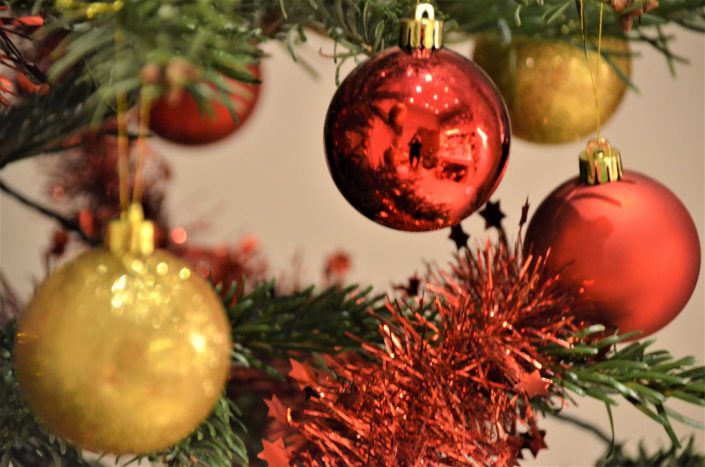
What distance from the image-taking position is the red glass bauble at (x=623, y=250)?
0.48 metres

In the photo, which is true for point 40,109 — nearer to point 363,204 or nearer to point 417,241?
point 363,204

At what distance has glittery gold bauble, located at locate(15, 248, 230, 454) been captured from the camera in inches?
14.7

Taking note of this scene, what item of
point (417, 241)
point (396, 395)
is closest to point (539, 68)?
point (396, 395)

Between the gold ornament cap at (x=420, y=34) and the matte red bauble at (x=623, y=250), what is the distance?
0.12m

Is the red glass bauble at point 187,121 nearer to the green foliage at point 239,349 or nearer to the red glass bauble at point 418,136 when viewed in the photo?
the green foliage at point 239,349

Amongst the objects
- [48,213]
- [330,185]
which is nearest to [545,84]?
[48,213]

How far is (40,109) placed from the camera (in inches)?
21.3

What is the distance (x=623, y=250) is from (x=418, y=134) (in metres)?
0.13

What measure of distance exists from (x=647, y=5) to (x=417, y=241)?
61cm

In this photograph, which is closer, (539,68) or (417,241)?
(539,68)

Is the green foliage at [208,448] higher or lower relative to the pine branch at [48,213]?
lower

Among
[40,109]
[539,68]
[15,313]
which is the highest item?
[539,68]

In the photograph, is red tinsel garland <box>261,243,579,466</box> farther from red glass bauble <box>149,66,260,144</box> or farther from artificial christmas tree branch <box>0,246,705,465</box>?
red glass bauble <box>149,66,260,144</box>

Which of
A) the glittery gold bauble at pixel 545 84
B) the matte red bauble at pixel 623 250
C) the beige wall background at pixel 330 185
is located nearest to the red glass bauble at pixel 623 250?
the matte red bauble at pixel 623 250
